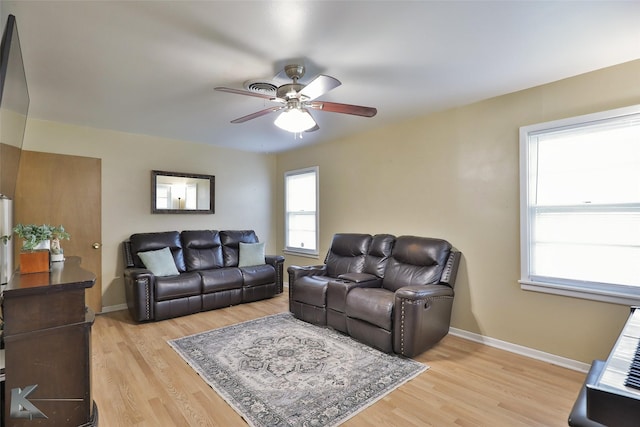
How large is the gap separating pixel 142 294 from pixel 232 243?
1.61 metres

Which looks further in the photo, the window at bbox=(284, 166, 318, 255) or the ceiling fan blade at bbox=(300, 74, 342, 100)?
the window at bbox=(284, 166, 318, 255)

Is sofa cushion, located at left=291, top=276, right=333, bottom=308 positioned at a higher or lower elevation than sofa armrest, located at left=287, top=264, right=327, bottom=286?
lower

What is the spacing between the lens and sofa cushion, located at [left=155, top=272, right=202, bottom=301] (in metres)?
3.81

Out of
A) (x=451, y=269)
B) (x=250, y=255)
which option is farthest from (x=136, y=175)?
(x=451, y=269)

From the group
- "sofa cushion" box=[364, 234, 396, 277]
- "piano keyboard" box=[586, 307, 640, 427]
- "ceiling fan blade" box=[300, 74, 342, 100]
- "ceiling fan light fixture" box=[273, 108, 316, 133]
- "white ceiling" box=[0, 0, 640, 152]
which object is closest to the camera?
"piano keyboard" box=[586, 307, 640, 427]

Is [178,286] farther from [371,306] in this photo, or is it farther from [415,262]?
[415,262]

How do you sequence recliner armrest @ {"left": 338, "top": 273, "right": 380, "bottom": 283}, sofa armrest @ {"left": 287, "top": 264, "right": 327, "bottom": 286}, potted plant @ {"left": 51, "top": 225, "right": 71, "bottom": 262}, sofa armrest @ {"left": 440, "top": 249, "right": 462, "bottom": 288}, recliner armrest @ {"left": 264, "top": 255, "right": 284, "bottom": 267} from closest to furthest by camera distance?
potted plant @ {"left": 51, "top": 225, "right": 71, "bottom": 262} → sofa armrest @ {"left": 440, "top": 249, "right": 462, "bottom": 288} → recliner armrest @ {"left": 338, "top": 273, "right": 380, "bottom": 283} → sofa armrest @ {"left": 287, "top": 264, "right": 327, "bottom": 286} → recliner armrest @ {"left": 264, "top": 255, "right": 284, "bottom": 267}

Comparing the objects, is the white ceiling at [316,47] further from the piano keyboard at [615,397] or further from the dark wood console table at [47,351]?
the piano keyboard at [615,397]

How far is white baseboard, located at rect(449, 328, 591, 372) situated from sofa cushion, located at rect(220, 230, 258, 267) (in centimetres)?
326

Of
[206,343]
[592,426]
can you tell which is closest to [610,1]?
[592,426]

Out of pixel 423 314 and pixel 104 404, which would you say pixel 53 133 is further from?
pixel 423 314

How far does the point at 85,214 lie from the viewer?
4.00 meters

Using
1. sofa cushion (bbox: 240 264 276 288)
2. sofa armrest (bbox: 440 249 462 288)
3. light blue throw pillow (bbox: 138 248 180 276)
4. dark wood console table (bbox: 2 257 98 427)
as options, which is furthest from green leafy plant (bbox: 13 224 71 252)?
sofa armrest (bbox: 440 249 462 288)

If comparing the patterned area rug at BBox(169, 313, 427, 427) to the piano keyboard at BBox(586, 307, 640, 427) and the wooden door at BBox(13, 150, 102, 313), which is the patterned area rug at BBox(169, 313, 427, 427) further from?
the wooden door at BBox(13, 150, 102, 313)
